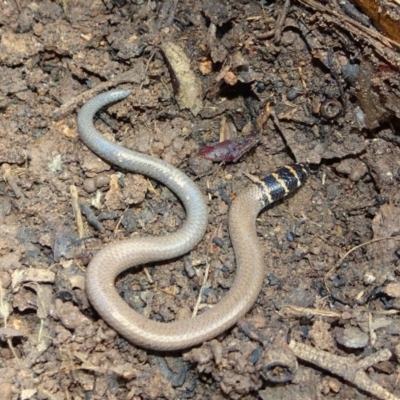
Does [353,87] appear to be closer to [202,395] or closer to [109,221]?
[109,221]

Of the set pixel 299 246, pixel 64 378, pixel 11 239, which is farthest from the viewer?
pixel 299 246

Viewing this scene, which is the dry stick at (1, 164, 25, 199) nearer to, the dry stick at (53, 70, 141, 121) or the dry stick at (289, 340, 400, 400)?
the dry stick at (53, 70, 141, 121)

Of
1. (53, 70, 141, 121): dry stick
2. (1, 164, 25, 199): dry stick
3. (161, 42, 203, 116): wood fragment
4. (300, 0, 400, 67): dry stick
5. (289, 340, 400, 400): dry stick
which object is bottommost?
(1, 164, 25, 199): dry stick

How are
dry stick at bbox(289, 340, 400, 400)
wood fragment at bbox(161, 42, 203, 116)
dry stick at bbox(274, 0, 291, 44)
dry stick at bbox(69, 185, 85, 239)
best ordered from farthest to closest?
wood fragment at bbox(161, 42, 203, 116) → dry stick at bbox(274, 0, 291, 44) → dry stick at bbox(69, 185, 85, 239) → dry stick at bbox(289, 340, 400, 400)

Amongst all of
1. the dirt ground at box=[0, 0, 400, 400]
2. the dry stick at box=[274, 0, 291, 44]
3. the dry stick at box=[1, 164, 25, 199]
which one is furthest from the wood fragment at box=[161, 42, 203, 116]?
the dry stick at box=[1, 164, 25, 199]

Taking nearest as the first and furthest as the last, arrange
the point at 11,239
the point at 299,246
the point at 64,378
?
the point at 64,378, the point at 11,239, the point at 299,246

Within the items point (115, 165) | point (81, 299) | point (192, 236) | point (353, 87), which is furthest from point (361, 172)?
point (81, 299)
